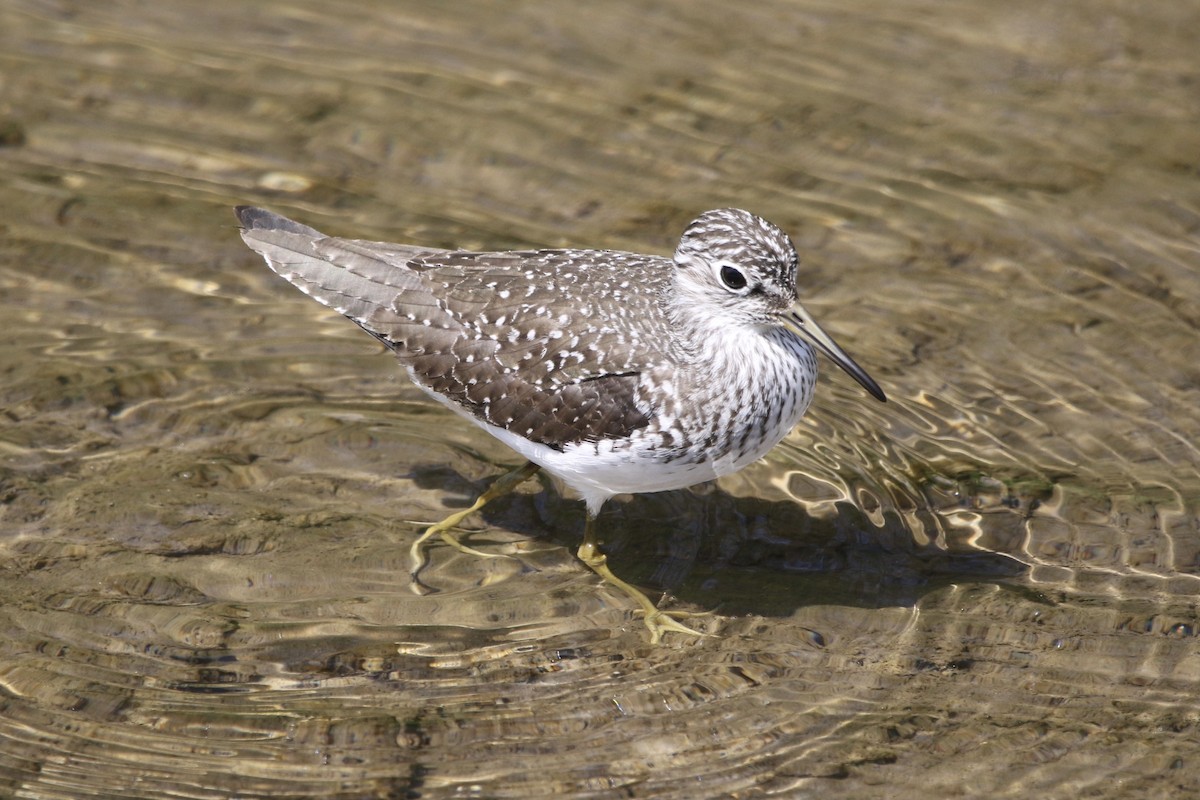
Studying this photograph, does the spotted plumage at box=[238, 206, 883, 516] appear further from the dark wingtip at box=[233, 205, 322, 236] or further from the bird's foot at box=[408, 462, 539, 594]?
the dark wingtip at box=[233, 205, 322, 236]

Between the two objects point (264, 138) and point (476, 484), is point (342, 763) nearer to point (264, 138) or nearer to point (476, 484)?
point (476, 484)

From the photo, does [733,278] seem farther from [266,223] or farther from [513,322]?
[266,223]

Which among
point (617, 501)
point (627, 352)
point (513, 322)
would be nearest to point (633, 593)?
point (617, 501)

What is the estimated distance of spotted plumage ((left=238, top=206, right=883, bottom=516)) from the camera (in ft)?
24.1

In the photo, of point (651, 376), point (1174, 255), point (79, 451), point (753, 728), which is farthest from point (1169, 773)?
point (79, 451)

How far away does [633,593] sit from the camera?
801cm

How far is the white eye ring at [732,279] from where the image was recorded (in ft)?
24.2

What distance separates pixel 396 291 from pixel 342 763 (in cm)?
277

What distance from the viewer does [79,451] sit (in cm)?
867

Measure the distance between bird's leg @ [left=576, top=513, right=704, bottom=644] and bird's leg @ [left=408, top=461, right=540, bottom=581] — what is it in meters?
0.55

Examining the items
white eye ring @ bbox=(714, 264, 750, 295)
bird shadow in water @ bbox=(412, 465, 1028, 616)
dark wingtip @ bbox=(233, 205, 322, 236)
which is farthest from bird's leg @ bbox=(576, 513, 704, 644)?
dark wingtip @ bbox=(233, 205, 322, 236)

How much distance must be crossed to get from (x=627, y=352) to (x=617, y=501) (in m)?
1.76

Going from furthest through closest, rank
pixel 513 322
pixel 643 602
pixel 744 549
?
pixel 744 549, pixel 643 602, pixel 513 322

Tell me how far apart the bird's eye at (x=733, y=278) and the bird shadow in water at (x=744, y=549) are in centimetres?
185
